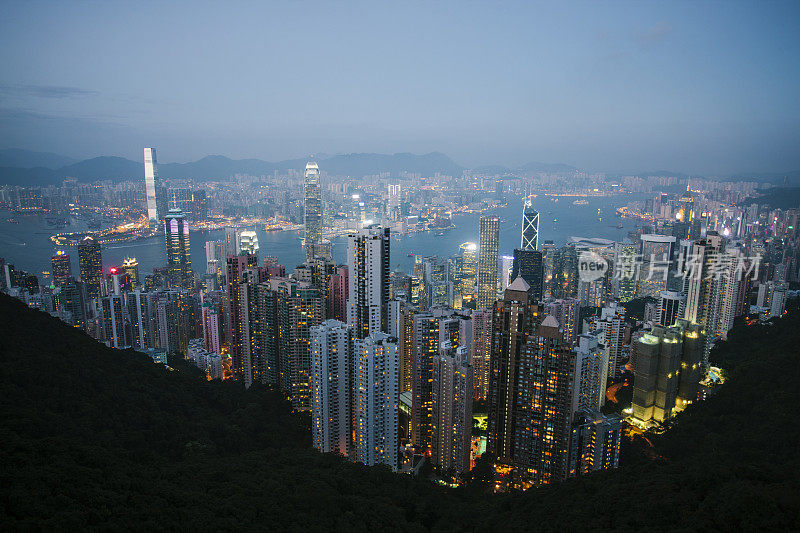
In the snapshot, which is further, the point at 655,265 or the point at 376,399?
the point at 655,265

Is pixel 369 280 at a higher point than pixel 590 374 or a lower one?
higher

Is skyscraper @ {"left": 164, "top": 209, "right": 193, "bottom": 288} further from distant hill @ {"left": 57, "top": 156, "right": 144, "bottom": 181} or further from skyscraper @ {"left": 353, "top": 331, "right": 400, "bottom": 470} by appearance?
skyscraper @ {"left": 353, "top": 331, "right": 400, "bottom": 470}

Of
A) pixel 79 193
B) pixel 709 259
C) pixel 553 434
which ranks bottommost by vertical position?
pixel 553 434

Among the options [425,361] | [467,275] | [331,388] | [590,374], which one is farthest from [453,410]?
[467,275]

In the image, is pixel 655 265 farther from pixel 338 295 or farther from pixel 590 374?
pixel 338 295

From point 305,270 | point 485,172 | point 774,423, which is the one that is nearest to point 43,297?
point 305,270

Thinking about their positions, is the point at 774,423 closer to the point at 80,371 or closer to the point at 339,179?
the point at 80,371
